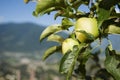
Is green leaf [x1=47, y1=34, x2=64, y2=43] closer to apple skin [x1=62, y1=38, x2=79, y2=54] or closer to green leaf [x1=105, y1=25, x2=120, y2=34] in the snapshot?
apple skin [x1=62, y1=38, x2=79, y2=54]

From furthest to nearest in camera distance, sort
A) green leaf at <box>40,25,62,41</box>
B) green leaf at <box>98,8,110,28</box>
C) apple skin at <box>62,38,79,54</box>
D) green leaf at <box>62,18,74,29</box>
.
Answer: green leaf at <box>40,25,62,41</box>
green leaf at <box>62,18,74,29</box>
apple skin at <box>62,38,79,54</box>
green leaf at <box>98,8,110,28</box>

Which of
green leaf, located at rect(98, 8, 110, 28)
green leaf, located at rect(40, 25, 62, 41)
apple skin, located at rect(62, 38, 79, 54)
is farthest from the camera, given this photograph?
green leaf, located at rect(40, 25, 62, 41)

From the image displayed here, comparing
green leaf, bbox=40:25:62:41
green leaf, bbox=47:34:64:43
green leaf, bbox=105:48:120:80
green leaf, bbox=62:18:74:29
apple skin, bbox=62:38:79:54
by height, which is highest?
green leaf, bbox=62:18:74:29

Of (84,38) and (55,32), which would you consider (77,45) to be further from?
(55,32)

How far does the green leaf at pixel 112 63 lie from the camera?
1821mm

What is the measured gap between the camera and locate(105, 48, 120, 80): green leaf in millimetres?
1821

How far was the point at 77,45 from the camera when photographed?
194cm

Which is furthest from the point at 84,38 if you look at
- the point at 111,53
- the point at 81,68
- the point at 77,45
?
the point at 81,68

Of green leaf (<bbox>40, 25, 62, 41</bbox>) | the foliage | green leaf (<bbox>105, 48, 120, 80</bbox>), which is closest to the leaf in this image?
the foliage

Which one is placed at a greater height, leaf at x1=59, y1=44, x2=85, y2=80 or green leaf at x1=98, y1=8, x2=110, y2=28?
green leaf at x1=98, y1=8, x2=110, y2=28

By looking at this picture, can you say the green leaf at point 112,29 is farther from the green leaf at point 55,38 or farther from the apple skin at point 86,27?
the green leaf at point 55,38

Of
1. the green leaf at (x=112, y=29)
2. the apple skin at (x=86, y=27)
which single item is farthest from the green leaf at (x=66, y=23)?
the green leaf at (x=112, y=29)

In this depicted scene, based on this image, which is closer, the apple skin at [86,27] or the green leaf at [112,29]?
the apple skin at [86,27]

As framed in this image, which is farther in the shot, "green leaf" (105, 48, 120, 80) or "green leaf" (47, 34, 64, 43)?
A: "green leaf" (47, 34, 64, 43)
